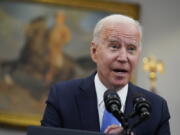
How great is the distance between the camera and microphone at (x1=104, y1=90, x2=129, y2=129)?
2107 millimetres

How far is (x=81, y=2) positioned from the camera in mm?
7094

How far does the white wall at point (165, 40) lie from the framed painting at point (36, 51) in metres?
0.85

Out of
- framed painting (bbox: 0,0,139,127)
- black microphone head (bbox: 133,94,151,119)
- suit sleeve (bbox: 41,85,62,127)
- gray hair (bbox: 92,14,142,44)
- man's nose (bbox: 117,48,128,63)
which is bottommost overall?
framed painting (bbox: 0,0,139,127)

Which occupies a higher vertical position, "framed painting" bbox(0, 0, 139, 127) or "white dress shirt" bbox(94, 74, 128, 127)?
"white dress shirt" bbox(94, 74, 128, 127)

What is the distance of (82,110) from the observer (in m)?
2.70

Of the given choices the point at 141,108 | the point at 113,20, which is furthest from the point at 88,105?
the point at 141,108

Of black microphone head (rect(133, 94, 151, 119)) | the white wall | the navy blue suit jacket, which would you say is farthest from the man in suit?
the white wall

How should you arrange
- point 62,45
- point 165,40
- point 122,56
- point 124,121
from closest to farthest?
point 124,121, point 122,56, point 165,40, point 62,45

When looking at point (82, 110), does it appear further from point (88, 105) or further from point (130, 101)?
point (130, 101)

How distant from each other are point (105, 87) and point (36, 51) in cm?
454

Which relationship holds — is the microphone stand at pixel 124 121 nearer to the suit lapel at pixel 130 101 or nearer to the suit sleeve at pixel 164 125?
the suit lapel at pixel 130 101

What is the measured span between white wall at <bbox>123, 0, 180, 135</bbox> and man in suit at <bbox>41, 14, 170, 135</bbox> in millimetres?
4374

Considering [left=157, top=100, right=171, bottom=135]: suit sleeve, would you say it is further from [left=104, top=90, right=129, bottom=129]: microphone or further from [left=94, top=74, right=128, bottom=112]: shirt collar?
[left=104, top=90, right=129, bottom=129]: microphone

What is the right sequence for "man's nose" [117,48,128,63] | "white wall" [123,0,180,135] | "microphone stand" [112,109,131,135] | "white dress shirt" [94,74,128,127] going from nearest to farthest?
"microphone stand" [112,109,131,135] < "man's nose" [117,48,128,63] < "white dress shirt" [94,74,128,127] < "white wall" [123,0,180,135]
